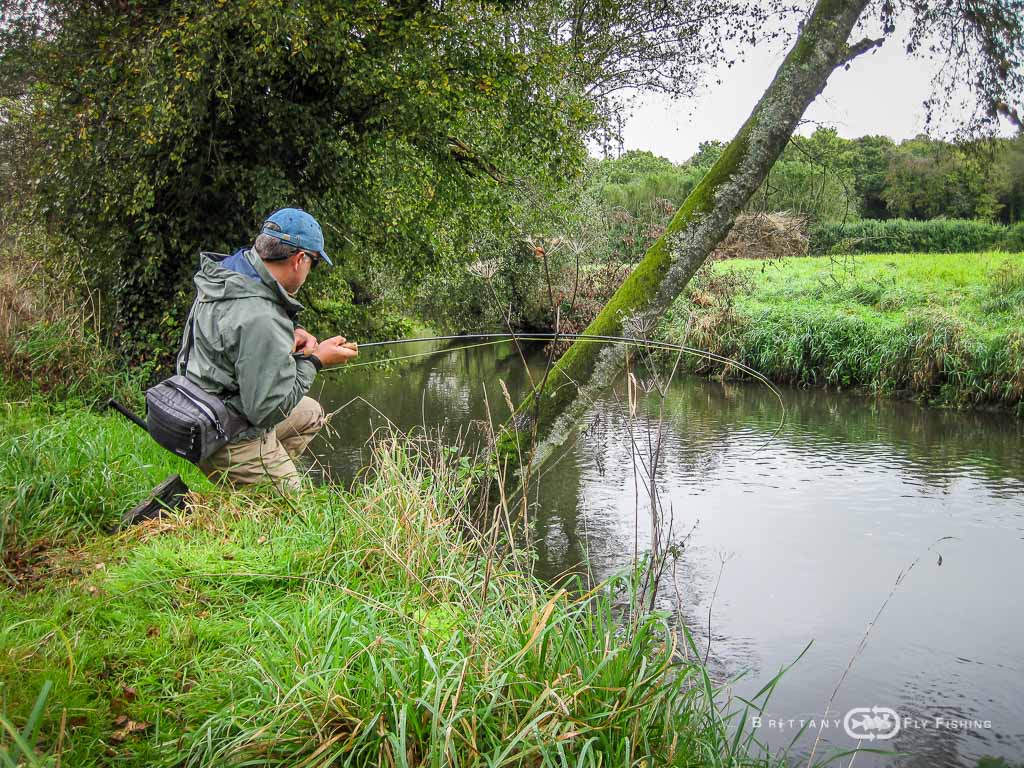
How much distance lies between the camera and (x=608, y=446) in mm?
9953

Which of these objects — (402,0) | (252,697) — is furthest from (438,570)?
(402,0)

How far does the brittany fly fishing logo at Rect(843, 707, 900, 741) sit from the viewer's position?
403 cm

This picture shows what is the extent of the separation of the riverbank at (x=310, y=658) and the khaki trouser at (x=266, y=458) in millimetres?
305

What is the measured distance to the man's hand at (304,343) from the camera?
4.14 m

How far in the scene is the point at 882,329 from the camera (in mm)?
13641

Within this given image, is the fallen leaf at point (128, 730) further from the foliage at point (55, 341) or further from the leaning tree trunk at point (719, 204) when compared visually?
the foliage at point (55, 341)

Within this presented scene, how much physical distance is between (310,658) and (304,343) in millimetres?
2038

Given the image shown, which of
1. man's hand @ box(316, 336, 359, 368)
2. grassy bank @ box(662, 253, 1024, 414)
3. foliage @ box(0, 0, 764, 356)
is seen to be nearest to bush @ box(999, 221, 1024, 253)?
grassy bank @ box(662, 253, 1024, 414)

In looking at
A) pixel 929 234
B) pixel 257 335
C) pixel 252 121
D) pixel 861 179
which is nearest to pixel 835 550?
pixel 257 335

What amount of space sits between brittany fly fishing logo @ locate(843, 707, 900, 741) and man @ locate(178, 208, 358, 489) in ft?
10.6

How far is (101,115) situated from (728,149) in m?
Result: 5.38

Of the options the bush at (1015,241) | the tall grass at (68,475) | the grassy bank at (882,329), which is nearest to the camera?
the tall grass at (68,475)

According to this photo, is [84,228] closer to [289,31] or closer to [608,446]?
[289,31]

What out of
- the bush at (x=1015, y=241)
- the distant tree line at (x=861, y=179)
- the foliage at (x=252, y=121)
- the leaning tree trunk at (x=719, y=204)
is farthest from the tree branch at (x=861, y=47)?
the bush at (x=1015, y=241)
